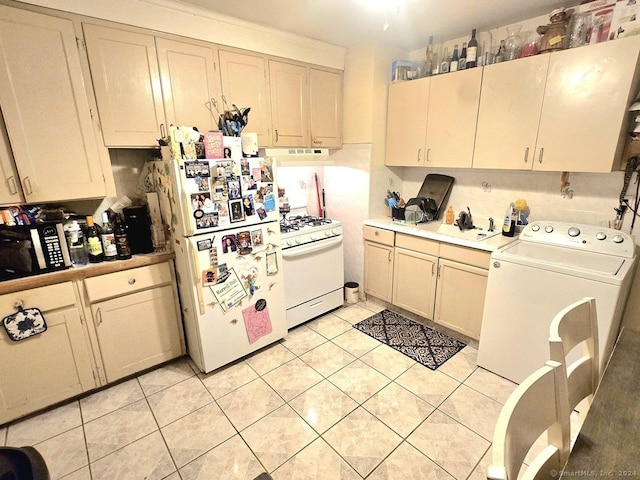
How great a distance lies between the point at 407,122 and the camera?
2.80 metres

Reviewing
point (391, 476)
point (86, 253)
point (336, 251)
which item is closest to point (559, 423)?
point (391, 476)

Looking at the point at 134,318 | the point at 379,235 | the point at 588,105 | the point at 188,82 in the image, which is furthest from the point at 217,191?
the point at 588,105

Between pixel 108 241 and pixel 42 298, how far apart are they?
0.45m

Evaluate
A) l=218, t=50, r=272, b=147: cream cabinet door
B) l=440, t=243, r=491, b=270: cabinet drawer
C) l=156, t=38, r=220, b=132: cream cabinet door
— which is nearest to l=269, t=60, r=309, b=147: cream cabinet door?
l=218, t=50, r=272, b=147: cream cabinet door

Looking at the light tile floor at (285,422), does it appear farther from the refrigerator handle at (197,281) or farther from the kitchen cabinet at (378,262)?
the kitchen cabinet at (378,262)

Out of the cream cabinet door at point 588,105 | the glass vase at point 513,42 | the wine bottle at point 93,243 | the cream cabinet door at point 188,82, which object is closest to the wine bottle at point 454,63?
the glass vase at point 513,42

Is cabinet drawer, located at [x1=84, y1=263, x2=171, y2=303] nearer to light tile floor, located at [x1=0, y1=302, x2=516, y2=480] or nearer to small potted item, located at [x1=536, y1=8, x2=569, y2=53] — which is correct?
light tile floor, located at [x1=0, y1=302, x2=516, y2=480]

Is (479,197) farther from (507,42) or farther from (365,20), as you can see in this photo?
(365,20)

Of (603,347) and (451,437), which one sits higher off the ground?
(603,347)

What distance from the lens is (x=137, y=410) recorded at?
1947mm

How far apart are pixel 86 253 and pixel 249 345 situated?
127 centimetres

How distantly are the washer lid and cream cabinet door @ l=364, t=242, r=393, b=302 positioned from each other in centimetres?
104

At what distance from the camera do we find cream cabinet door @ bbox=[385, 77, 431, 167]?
2.67 meters

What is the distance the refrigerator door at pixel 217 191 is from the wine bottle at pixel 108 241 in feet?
1.11
